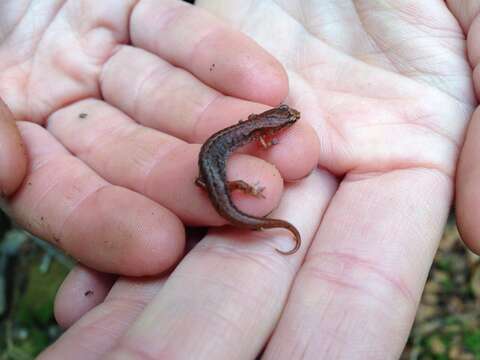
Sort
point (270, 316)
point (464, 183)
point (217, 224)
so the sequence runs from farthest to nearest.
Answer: point (217, 224) → point (464, 183) → point (270, 316)

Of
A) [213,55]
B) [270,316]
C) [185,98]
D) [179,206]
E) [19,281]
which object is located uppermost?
[213,55]

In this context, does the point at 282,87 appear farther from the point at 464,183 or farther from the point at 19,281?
the point at 19,281

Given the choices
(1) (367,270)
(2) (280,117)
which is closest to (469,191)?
(1) (367,270)

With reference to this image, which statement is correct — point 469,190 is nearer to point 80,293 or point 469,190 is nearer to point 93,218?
point 93,218

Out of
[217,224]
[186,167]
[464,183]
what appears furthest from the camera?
[186,167]

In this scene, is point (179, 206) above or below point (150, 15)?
below

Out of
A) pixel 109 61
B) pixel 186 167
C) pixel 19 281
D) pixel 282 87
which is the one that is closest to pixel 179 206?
pixel 186 167
